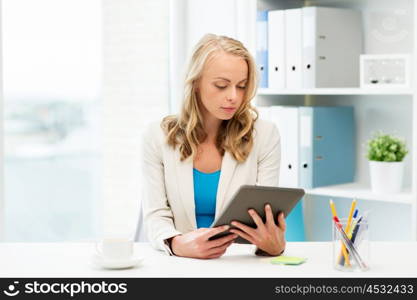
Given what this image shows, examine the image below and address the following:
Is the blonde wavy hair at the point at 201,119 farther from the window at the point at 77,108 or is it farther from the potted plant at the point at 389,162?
the window at the point at 77,108

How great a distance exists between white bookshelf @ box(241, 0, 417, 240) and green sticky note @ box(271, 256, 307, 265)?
126 centimetres

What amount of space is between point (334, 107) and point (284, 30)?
44cm

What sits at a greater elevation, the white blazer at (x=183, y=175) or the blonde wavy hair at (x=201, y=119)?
the blonde wavy hair at (x=201, y=119)

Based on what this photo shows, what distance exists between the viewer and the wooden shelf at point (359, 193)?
119 inches

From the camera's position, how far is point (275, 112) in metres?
3.35

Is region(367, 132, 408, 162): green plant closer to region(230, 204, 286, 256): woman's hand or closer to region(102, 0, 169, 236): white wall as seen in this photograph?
region(230, 204, 286, 256): woman's hand

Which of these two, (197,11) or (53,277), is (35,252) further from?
(197,11)

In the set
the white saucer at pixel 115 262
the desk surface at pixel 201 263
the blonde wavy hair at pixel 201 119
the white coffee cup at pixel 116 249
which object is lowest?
the desk surface at pixel 201 263

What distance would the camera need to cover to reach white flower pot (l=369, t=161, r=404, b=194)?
10.0 ft

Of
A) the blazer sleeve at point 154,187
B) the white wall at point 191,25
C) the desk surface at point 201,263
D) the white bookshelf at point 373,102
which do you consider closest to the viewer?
the desk surface at point 201,263

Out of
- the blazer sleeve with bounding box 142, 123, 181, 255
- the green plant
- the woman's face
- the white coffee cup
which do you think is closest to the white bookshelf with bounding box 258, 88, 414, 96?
the green plant

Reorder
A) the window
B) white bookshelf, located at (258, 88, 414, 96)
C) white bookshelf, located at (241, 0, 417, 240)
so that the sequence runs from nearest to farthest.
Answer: white bookshelf, located at (258, 88, 414, 96) < white bookshelf, located at (241, 0, 417, 240) < the window

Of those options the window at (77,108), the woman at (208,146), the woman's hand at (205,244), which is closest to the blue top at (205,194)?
the woman at (208,146)

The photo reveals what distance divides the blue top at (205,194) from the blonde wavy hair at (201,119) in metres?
0.09
